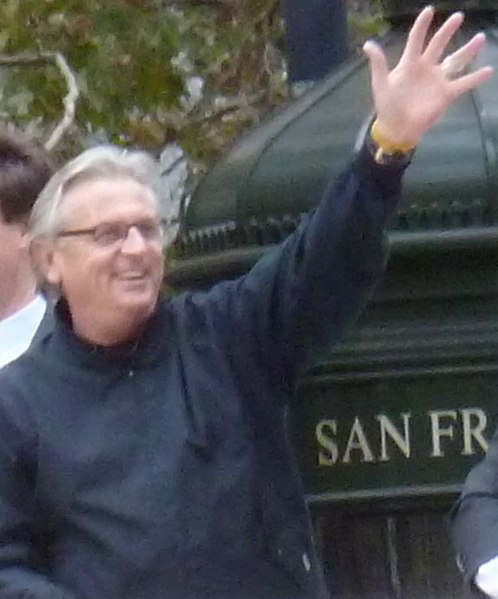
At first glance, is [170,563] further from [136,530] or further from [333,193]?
A: [333,193]

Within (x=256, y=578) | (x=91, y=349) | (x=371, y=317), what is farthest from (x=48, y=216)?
(x=371, y=317)

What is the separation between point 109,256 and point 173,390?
0.24 m

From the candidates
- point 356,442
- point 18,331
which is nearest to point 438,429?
point 356,442

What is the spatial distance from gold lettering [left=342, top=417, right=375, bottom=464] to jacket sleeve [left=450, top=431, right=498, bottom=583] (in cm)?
98

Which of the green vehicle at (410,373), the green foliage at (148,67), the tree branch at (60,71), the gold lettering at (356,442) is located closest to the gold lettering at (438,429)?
the green vehicle at (410,373)

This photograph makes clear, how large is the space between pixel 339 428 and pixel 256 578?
1189mm

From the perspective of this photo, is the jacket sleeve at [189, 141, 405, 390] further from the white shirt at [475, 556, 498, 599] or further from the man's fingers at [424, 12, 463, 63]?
the white shirt at [475, 556, 498, 599]

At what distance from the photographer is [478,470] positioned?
3135 millimetres

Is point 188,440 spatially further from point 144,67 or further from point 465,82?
point 144,67

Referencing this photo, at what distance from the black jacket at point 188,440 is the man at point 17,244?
21.0 inches

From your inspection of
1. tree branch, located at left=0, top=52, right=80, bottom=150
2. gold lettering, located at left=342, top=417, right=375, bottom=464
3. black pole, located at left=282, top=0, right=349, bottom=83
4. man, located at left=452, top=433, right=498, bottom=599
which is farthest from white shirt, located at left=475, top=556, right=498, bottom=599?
tree branch, located at left=0, top=52, right=80, bottom=150

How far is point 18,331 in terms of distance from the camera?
368cm

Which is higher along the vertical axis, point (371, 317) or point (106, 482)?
point (106, 482)

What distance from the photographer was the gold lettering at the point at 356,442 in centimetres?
414
